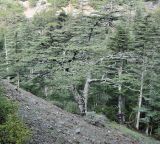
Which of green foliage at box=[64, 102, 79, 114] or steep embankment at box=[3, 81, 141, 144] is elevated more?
steep embankment at box=[3, 81, 141, 144]

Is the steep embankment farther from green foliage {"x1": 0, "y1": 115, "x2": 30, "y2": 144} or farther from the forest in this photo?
the forest

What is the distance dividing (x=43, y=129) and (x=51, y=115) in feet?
10.2

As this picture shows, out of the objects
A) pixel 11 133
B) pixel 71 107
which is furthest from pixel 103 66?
pixel 11 133

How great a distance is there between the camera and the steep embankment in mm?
13211

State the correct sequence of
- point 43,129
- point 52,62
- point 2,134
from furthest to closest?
1. point 52,62
2. point 43,129
3. point 2,134

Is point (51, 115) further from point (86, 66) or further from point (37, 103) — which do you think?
point (86, 66)

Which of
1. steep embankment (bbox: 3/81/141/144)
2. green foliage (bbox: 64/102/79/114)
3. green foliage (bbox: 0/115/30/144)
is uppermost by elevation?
green foliage (bbox: 0/115/30/144)

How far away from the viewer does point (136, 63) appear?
108 feet

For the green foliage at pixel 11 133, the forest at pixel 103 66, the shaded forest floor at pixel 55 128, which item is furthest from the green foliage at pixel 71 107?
the green foliage at pixel 11 133

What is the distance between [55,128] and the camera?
14.6 metres

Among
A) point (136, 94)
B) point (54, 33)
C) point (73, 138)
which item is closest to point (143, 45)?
point (136, 94)

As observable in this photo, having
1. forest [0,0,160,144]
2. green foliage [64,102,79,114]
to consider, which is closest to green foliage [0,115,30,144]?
forest [0,0,160,144]

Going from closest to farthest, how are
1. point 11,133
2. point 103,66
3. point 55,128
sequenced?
point 11,133, point 55,128, point 103,66

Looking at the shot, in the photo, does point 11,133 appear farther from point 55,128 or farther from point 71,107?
point 71,107
